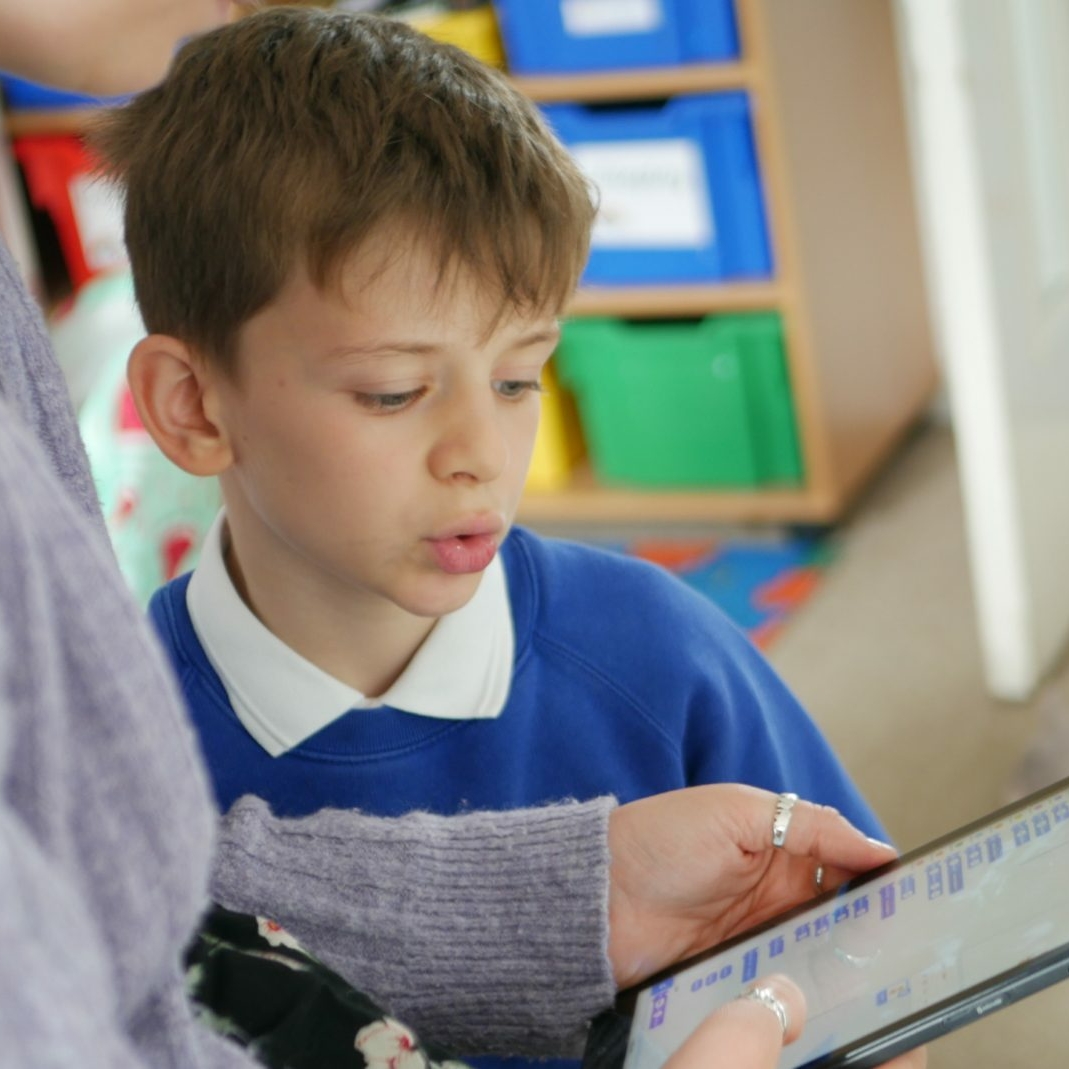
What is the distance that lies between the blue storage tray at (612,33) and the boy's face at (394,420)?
4.35 ft

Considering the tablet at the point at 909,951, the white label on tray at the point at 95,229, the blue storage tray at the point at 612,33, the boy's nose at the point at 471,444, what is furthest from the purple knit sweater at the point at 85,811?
the white label on tray at the point at 95,229

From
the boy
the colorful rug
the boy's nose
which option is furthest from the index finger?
the colorful rug

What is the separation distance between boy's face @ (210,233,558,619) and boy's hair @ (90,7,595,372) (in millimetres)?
18

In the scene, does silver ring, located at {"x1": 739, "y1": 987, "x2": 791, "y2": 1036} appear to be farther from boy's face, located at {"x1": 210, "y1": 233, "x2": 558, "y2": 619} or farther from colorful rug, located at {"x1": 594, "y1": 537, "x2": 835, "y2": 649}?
colorful rug, located at {"x1": 594, "y1": 537, "x2": 835, "y2": 649}

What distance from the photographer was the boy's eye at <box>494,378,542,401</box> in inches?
32.7

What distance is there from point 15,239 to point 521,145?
183 centimetres

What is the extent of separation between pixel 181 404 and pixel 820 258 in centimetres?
147

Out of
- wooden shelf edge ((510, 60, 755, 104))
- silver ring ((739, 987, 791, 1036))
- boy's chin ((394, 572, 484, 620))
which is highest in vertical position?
wooden shelf edge ((510, 60, 755, 104))

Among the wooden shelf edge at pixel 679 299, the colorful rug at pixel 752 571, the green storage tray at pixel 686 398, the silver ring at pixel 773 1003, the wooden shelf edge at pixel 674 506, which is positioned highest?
the silver ring at pixel 773 1003

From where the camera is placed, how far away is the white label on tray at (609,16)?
2.06m

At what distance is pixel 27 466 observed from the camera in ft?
1.09

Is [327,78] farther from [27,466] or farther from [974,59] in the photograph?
[974,59]

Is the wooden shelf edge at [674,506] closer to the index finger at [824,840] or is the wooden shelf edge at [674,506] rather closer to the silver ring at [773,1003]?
the index finger at [824,840]

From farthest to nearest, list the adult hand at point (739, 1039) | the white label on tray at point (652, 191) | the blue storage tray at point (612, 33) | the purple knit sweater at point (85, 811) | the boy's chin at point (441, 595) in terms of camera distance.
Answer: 1. the white label on tray at point (652, 191)
2. the blue storage tray at point (612, 33)
3. the boy's chin at point (441, 595)
4. the adult hand at point (739, 1039)
5. the purple knit sweater at point (85, 811)
